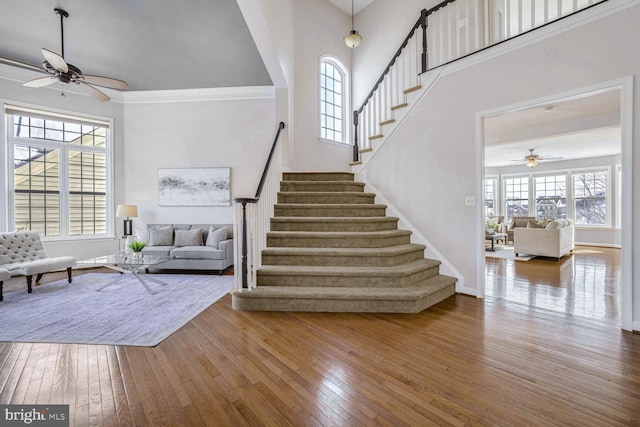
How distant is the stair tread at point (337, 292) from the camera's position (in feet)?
9.46

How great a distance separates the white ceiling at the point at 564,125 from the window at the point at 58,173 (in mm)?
7240

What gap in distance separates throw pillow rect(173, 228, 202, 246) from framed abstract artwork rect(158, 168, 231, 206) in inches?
30.7

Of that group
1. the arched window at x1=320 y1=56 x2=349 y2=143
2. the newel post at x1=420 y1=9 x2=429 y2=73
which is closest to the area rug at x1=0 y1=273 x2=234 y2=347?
the arched window at x1=320 y1=56 x2=349 y2=143

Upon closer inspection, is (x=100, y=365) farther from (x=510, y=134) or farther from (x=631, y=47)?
(x=510, y=134)

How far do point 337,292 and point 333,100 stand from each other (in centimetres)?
483

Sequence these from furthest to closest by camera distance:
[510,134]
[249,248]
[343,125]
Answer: [343,125] → [510,134] → [249,248]

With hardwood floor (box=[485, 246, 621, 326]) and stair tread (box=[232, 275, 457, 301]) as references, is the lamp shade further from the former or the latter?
hardwood floor (box=[485, 246, 621, 326])

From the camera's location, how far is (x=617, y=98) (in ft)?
12.2

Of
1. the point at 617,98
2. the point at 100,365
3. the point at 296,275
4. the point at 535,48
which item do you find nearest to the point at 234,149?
the point at 296,275

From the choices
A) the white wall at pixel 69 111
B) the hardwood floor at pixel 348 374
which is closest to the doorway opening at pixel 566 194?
the hardwood floor at pixel 348 374

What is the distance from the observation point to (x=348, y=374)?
1.84 m

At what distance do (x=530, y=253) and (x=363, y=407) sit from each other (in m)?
6.45

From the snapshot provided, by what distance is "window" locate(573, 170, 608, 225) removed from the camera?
8.43 metres

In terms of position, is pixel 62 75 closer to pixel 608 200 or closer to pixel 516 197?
pixel 516 197
